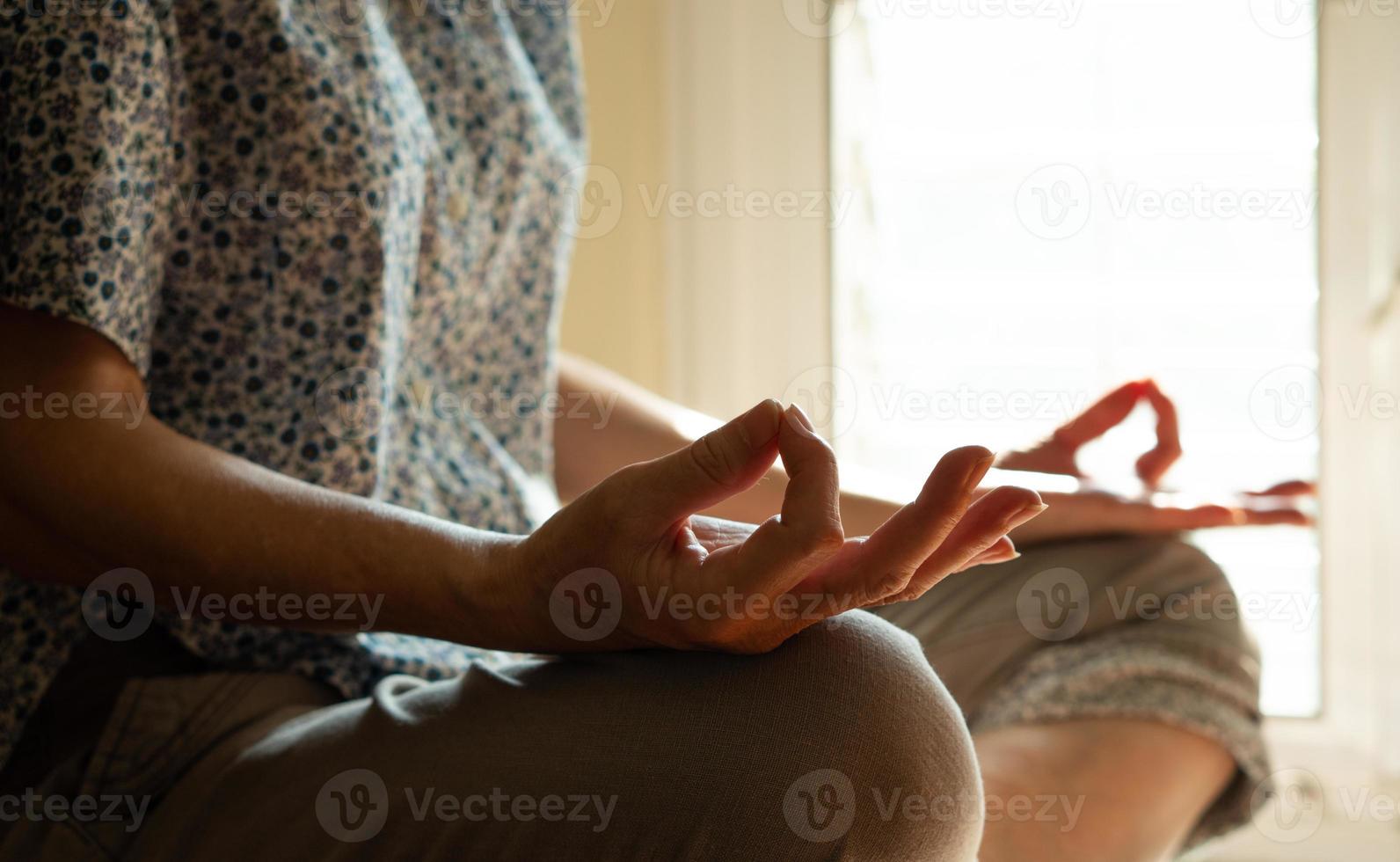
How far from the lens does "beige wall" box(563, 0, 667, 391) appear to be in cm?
158

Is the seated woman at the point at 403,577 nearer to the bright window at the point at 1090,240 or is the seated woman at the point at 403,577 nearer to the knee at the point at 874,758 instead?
the knee at the point at 874,758

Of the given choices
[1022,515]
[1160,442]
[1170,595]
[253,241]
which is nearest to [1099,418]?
[1160,442]

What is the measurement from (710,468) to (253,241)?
1.22 ft

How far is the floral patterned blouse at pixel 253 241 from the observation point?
583 mm

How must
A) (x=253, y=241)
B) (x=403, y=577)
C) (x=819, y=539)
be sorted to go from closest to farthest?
(x=819, y=539), (x=403, y=577), (x=253, y=241)

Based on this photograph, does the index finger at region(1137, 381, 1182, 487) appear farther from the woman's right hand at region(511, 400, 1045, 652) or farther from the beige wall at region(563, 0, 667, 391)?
the beige wall at region(563, 0, 667, 391)

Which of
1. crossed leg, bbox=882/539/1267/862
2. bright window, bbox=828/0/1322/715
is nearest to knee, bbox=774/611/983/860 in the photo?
crossed leg, bbox=882/539/1267/862

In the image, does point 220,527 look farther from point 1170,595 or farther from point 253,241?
point 1170,595

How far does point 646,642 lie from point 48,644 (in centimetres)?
37

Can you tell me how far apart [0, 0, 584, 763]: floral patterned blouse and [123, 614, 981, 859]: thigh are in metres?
0.16

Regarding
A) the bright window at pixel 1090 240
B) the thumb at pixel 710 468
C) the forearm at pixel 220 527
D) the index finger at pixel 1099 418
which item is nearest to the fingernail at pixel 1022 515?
the thumb at pixel 710 468

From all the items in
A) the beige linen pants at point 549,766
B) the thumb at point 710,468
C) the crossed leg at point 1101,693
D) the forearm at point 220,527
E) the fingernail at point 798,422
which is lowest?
the crossed leg at point 1101,693

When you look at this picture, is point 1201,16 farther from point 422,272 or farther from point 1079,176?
point 422,272

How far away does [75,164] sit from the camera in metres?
0.58
